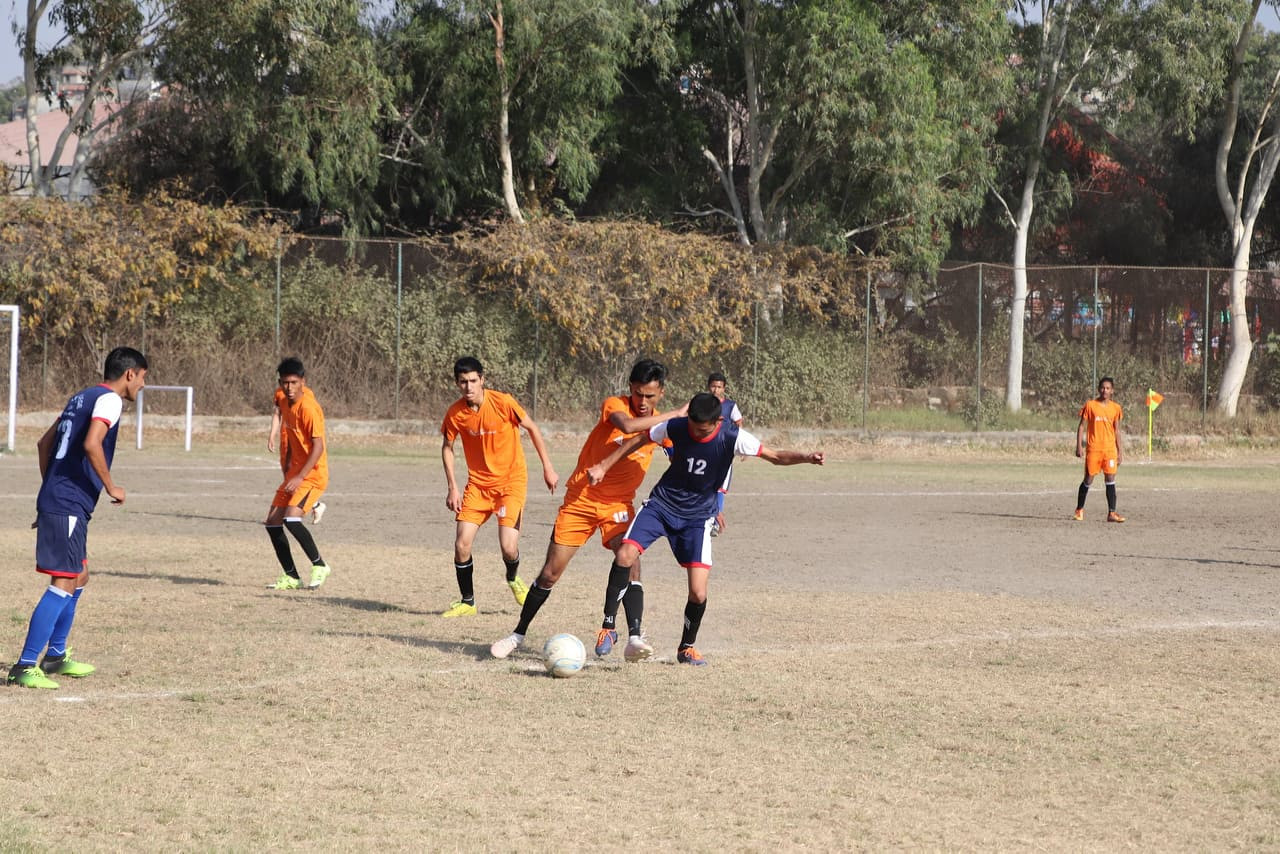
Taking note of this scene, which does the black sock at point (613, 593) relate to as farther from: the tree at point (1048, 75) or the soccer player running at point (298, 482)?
the tree at point (1048, 75)

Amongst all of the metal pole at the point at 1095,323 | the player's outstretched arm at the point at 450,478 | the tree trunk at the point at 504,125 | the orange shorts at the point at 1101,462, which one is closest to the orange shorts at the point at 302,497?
the player's outstretched arm at the point at 450,478

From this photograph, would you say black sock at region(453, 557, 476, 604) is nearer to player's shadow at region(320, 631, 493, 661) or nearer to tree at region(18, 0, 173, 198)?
player's shadow at region(320, 631, 493, 661)

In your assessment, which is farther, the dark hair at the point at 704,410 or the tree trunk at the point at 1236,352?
A: the tree trunk at the point at 1236,352

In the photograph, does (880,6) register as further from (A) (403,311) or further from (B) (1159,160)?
(B) (1159,160)

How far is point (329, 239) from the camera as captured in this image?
2909 cm

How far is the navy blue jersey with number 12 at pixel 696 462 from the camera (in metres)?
8.37

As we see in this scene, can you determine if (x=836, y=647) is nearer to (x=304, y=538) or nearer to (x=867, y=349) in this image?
(x=304, y=538)

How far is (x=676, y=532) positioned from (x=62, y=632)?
11.1 ft

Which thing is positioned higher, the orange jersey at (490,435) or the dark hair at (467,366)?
the dark hair at (467,366)

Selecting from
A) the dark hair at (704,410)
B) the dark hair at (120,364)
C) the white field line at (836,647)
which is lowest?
the white field line at (836,647)

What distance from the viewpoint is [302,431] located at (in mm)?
11688

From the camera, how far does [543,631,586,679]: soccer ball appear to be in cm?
814

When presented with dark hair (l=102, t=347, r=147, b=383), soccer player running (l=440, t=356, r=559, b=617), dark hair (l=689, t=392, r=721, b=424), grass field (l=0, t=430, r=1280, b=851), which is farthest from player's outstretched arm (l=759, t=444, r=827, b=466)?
dark hair (l=102, t=347, r=147, b=383)

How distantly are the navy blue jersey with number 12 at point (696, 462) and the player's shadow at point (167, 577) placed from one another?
4.65 metres
